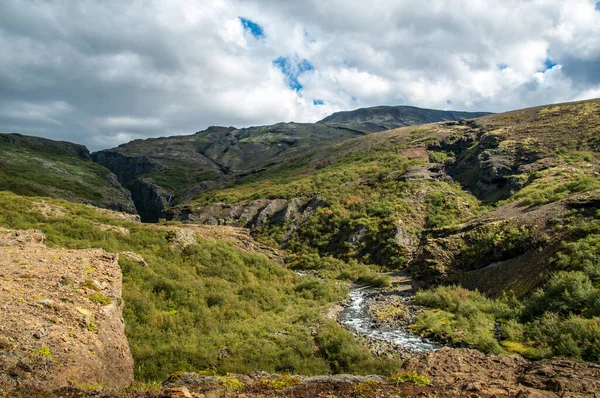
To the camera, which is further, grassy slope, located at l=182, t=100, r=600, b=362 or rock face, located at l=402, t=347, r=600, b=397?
grassy slope, located at l=182, t=100, r=600, b=362

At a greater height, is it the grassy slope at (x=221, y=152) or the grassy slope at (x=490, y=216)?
the grassy slope at (x=221, y=152)

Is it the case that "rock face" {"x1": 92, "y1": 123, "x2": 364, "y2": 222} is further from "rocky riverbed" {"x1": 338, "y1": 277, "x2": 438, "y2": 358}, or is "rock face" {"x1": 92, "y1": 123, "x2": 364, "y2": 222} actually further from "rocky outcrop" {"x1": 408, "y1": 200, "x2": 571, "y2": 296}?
"rocky outcrop" {"x1": 408, "y1": 200, "x2": 571, "y2": 296}

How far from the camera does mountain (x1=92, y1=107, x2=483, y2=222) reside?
398ft

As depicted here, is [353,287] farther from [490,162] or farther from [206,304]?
[490,162]

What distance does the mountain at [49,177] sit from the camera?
259 ft

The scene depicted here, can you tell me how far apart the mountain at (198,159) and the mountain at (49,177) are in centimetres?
1067

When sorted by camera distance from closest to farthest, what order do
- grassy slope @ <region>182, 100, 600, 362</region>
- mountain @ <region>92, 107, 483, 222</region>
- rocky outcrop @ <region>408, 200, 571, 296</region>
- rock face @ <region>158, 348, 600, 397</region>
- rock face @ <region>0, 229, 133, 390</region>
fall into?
rock face @ <region>0, 229, 133, 390</region>
rock face @ <region>158, 348, 600, 397</region>
grassy slope @ <region>182, 100, 600, 362</region>
rocky outcrop @ <region>408, 200, 571, 296</region>
mountain @ <region>92, 107, 483, 222</region>

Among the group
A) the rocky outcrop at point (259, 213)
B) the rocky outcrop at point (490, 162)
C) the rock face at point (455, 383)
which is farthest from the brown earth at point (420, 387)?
the rocky outcrop at point (490, 162)

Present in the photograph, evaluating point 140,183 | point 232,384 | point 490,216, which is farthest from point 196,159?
point 232,384

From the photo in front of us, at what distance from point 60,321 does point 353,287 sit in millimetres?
27846

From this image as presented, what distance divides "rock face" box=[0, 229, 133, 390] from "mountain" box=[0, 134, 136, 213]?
69.5 m

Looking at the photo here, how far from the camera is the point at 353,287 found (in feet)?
113

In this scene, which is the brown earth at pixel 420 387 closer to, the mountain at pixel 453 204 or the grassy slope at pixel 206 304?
the grassy slope at pixel 206 304

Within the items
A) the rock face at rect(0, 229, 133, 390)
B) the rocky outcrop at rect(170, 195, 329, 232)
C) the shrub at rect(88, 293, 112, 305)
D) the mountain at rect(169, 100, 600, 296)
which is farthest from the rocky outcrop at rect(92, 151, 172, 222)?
the shrub at rect(88, 293, 112, 305)
